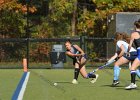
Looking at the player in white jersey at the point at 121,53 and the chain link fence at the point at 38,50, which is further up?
the player in white jersey at the point at 121,53

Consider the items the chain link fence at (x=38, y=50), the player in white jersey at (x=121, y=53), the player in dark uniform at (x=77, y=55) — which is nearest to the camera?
the player in white jersey at (x=121, y=53)

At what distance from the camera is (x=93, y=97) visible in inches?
528

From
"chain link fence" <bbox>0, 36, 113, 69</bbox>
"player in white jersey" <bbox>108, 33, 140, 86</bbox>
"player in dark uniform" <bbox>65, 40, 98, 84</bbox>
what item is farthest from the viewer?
"chain link fence" <bbox>0, 36, 113, 69</bbox>

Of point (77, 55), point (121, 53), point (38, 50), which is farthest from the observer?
point (38, 50)

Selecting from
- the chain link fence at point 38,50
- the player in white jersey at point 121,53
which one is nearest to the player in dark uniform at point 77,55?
the player in white jersey at point 121,53

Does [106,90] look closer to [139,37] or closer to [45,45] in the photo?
[139,37]

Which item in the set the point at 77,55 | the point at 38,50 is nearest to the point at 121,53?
the point at 77,55

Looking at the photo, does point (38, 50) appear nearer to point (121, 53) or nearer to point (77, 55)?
point (77, 55)

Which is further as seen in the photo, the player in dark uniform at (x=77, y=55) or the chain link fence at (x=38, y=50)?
the chain link fence at (x=38, y=50)

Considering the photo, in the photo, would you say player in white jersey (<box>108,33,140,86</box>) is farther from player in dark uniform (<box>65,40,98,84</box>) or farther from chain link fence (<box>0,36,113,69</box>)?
chain link fence (<box>0,36,113,69</box>)

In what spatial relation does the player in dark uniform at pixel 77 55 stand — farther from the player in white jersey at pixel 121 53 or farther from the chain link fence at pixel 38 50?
the chain link fence at pixel 38 50

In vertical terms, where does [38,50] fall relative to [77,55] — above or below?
below

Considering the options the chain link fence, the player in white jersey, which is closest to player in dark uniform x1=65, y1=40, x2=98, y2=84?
the player in white jersey

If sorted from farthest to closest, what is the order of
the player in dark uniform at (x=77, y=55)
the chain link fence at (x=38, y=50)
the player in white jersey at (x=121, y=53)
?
the chain link fence at (x=38, y=50), the player in dark uniform at (x=77, y=55), the player in white jersey at (x=121, y=53)
